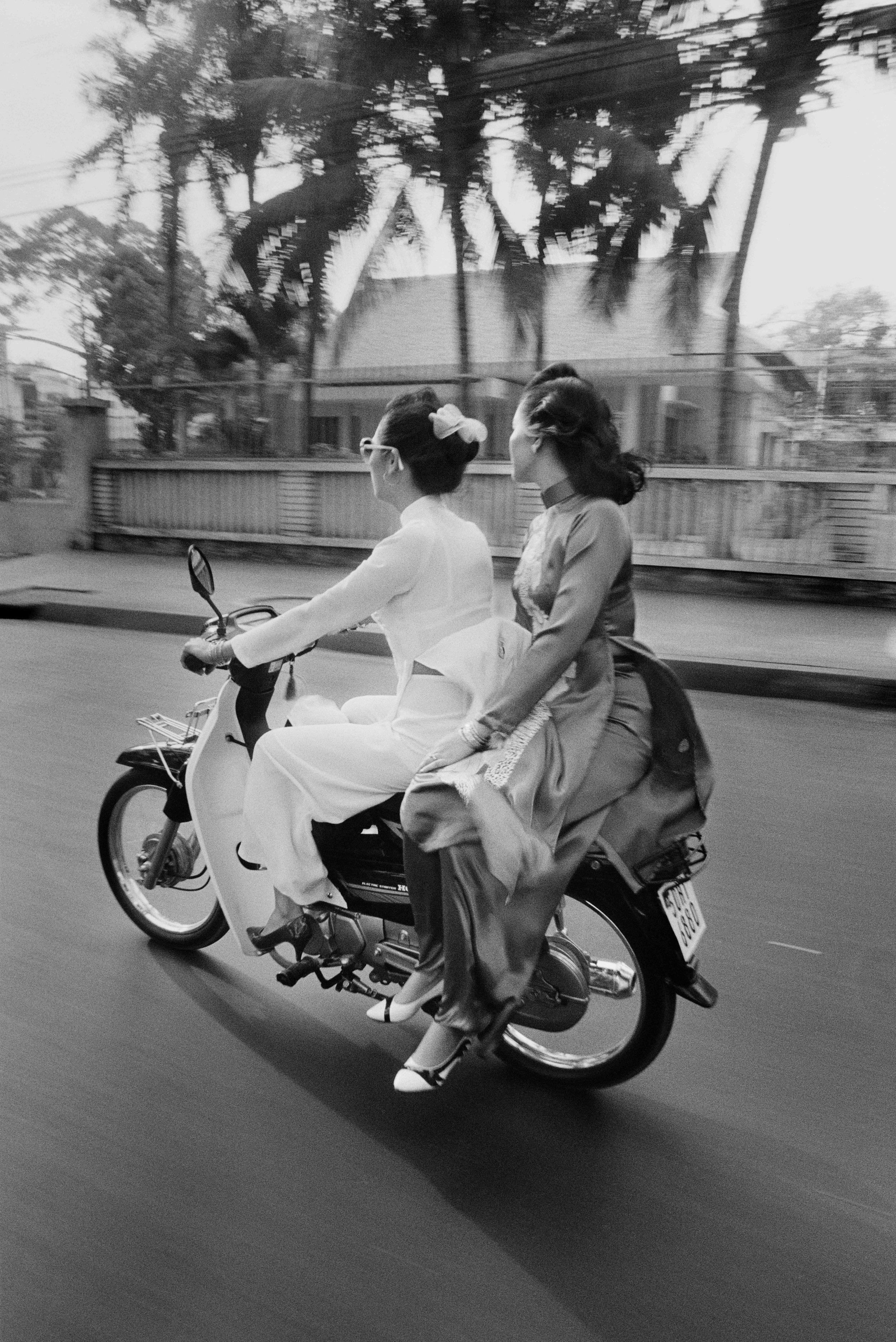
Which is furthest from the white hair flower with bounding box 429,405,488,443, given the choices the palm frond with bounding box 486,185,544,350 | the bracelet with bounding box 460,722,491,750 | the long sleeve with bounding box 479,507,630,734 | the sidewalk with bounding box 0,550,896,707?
the palm frond with bounding box 486,185,544,350

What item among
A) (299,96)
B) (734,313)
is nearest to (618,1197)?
(734,313)

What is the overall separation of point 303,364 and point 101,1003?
52.8 feet

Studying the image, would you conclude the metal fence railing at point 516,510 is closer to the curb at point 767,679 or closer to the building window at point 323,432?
the building window at point 323,432

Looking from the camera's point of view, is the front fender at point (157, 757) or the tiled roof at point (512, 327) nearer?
the front fender at point (157, 757)

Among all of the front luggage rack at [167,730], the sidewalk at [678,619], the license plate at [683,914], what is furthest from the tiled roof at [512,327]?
the license plate at [683,914]

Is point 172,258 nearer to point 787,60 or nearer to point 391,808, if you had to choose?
point 787,60

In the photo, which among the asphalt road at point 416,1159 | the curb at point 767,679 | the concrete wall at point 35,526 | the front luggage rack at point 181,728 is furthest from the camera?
the concrete wall at point 35,526

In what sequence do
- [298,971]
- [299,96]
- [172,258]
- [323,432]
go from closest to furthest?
[298,971], [323,432], [299,96], [172,258]

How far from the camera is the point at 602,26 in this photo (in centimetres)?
1432

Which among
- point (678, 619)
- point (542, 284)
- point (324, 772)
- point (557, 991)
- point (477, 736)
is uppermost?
point (542, 284)

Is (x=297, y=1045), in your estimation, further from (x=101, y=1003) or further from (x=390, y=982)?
(x=101, y=1003)

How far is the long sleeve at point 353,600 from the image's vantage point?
8.87ft

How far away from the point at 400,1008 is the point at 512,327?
51.7ft

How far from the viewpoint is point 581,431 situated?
2.62 metres
